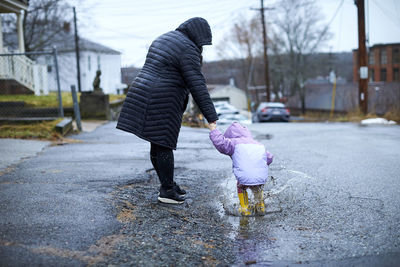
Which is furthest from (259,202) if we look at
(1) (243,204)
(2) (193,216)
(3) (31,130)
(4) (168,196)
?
(3) (31,130)

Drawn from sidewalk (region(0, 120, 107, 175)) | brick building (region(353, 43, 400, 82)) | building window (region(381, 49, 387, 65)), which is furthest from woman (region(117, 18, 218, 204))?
building window (region(381, 49, 387, 65))

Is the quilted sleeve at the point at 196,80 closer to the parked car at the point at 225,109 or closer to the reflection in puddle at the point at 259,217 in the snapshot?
the reflection in puddle at the point at 259,217

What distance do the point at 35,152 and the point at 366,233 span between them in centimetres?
550

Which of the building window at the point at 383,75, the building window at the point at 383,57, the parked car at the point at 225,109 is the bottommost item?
the parked car at the point at 225,109

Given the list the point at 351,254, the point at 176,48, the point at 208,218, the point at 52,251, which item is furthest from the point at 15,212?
the point at 351,254

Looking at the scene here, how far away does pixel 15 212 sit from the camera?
139 inches

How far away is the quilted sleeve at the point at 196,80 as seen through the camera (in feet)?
12.8

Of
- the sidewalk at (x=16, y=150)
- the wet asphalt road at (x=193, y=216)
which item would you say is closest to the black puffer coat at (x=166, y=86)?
the wet asphalt road at (x=193, y=216)

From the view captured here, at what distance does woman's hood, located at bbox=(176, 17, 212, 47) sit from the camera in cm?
400

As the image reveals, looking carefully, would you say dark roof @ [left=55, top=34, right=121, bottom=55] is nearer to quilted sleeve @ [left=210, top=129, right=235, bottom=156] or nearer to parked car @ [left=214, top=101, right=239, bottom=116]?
parked car @ [left=214, top=101, right=239, bottom=116]

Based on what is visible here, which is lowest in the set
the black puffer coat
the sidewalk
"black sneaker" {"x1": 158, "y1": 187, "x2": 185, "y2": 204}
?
"black sneaker" {"x1": 158, "y1": 187, "x2": 185, "y2": 204}

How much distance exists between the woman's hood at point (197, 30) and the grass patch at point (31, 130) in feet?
19.4

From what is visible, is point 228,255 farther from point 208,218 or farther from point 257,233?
point 208,218

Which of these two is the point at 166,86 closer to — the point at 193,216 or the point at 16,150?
the point at 193,216
